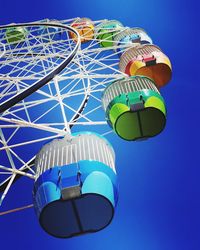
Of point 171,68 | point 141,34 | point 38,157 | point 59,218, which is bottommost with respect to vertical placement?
point 59,218

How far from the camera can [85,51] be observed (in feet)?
57.2

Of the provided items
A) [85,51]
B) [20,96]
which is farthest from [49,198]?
[85,51]

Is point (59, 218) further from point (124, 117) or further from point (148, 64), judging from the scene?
point (148, 64)

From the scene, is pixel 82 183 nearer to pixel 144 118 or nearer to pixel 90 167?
pixel 90 167

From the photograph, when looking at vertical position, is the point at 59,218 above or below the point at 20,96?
below

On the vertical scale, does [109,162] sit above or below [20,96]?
below

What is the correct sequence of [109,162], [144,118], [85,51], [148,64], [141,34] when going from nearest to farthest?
[109,162] → [144,118] → [148,64] → [85,51] → [141,34]

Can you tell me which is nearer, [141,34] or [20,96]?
[20,96]

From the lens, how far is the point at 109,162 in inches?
335

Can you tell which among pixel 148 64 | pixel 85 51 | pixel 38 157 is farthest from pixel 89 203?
pixel 85 51

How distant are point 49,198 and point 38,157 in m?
1.71

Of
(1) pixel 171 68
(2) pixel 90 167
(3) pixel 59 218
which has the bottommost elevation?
(3) pixel 59 218

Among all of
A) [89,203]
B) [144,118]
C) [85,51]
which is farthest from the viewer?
[85,51]

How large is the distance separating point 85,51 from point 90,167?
10.4 meters
